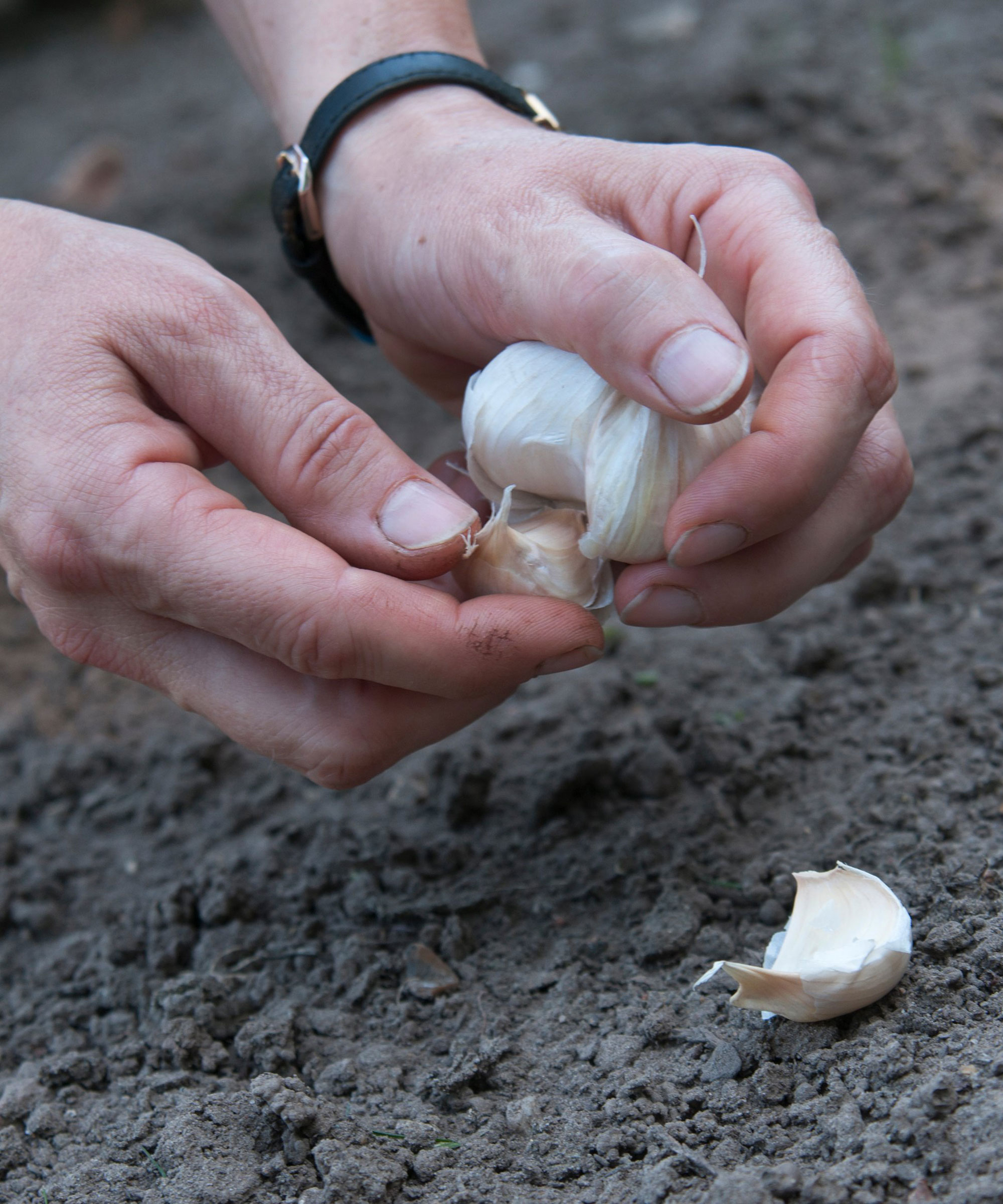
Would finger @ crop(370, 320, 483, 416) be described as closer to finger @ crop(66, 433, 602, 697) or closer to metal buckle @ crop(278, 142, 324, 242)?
metal buckle @ crop(278, 142, 324, 242)

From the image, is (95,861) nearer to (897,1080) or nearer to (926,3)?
(897,1080)

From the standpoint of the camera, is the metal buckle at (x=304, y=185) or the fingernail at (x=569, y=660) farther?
the metal buckle at (x=304, y=185)

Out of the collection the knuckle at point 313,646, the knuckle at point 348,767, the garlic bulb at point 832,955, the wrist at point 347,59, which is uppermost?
the wrist at point 347,59

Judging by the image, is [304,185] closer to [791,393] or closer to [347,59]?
[347,59]

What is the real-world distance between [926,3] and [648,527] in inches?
145

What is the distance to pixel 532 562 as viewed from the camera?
1.31 meters

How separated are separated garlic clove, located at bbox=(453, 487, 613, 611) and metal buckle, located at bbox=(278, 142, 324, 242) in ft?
2.19

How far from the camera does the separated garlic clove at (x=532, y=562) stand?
1.30 meters

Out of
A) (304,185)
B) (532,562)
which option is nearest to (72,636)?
(532,562)

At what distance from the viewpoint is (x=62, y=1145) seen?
119cm

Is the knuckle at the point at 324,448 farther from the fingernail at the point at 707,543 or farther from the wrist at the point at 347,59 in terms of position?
the wrist at the point at 347,59

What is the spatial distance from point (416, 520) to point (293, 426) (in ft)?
0.56

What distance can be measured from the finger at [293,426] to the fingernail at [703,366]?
29 centimetres

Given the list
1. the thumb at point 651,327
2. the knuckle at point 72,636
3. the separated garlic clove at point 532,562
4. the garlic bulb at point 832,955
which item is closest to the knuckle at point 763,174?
the thumb at point 651,327
